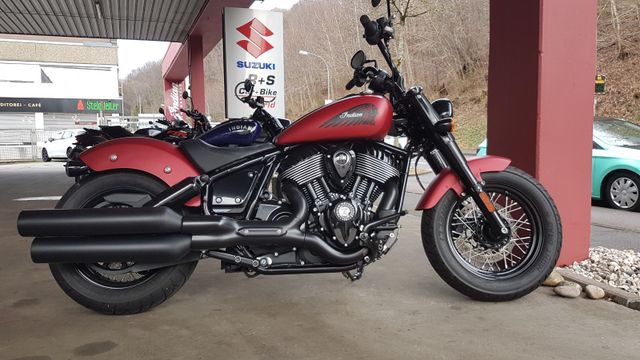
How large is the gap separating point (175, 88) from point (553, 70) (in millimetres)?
20710

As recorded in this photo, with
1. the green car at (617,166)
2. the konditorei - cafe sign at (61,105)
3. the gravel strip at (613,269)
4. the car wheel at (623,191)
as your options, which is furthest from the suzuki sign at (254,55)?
the konditorei - cafe sign at (61,105)

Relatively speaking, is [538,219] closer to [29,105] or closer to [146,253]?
[146,253]

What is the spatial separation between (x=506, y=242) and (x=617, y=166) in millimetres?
5647

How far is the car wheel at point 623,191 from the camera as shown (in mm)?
7820

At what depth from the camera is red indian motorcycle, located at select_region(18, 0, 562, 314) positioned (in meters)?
3.00

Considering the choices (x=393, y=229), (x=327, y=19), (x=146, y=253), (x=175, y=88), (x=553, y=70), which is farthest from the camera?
(x=327, y=19)

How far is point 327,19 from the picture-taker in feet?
136

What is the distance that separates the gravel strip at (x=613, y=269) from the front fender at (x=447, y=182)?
118 cm

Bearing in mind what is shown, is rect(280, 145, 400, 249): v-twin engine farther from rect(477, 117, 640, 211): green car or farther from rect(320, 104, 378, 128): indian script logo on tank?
rect(477, 117, 640, 211): green car

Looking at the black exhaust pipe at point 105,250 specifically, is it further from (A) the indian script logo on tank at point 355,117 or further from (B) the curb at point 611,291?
(B) the curb at point 611,291

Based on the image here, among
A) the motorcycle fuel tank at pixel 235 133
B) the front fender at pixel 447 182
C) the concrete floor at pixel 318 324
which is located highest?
the motorcycle fuel tank at pixel 235 133

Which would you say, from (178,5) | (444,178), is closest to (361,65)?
(444,178)

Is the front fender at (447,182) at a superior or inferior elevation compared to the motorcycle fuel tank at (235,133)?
inferior

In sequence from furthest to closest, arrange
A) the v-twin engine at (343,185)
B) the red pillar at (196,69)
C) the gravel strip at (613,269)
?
1. the red pillar at (196,69)
2. the gravel strip at (613,269)
3. the v-twin engine at (343,185)
